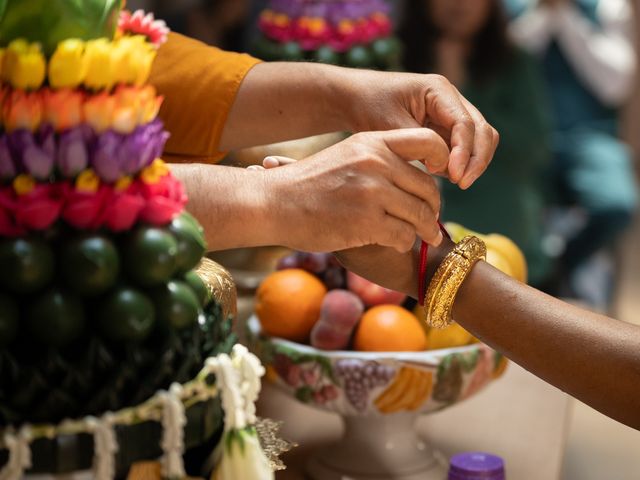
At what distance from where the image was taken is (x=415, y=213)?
1.04 m

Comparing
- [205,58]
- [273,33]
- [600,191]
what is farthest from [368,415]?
[600,191]

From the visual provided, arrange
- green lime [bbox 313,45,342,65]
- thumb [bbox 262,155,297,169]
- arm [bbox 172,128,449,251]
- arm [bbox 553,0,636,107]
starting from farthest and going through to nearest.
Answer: arm [bbox 553,0,636,107] < green lime [bbox 313,45,342,65] < thumb [bbox 262,155,297,169] < arm [bbox 172,128,449,251]

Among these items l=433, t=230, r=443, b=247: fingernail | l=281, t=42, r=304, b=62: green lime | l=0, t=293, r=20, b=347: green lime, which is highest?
l=281, t=42, r=304, b=62: green lime

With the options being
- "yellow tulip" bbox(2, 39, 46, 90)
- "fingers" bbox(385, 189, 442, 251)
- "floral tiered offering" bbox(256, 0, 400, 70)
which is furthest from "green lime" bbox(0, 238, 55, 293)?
"floral tiered offering" bbox(256, 0, 400, 70)

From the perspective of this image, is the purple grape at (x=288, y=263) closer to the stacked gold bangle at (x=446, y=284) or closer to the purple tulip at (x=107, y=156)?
the stacked gold bangle at (x=446, y=284)

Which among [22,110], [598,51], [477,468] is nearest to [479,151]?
[477,468]

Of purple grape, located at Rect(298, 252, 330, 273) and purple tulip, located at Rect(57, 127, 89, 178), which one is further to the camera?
purple grape, located at Rect(298, 252, 330, 273)

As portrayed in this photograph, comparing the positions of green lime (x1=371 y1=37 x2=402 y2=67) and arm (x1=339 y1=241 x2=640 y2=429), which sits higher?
green lime (x1=371 y1=37 x2=402 y2=67)

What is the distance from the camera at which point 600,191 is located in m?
3.38

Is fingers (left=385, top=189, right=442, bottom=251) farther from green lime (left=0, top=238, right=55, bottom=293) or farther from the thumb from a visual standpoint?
green lime (left=0, top=238, right=55, bottom=293)

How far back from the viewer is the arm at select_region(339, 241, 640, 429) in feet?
3.36

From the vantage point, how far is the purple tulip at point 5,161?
2.20 feet

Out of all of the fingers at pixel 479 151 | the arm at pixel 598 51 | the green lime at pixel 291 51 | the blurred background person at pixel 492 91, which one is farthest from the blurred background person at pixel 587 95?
the fingers at pixel 479 151

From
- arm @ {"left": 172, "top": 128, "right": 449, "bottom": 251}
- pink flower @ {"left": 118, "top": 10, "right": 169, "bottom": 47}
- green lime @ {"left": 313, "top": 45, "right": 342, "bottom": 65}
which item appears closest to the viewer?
pink flower @ {"left": 118, "top": 10, "right": 169, "bottom": 47}
